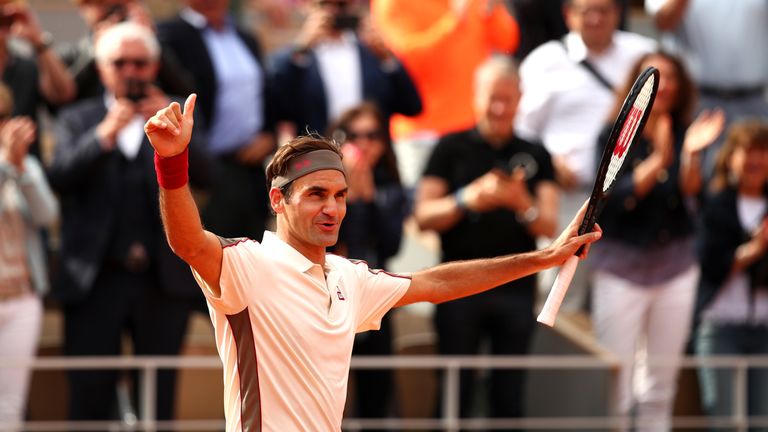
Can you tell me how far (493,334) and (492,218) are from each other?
2.11 ft

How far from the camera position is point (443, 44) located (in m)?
9.72

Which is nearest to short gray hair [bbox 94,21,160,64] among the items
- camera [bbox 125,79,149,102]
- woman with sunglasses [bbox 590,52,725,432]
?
camera [bbox 125,79,149,102]

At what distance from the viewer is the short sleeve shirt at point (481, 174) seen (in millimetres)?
8031

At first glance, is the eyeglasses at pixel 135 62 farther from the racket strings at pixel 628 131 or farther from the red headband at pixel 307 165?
the racket strings at pixel 628 131

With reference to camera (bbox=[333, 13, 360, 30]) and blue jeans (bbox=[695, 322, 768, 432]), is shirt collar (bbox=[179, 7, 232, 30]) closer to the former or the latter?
camera (bbox=[333, 13, 360, 30])

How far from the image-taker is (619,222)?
8.38 metres

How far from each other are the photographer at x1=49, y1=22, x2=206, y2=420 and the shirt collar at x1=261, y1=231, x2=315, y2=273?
318cm

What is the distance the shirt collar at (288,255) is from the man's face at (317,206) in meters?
0.06

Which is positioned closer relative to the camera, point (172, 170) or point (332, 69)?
point (172, 170)

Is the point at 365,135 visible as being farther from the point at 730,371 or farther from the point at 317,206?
the point at 317,206

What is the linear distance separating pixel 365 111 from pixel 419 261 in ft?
6.58

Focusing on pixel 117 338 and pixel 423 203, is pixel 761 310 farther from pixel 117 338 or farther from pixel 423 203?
pixel 117 338

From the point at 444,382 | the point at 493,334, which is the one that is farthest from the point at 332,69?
the point at 444,382

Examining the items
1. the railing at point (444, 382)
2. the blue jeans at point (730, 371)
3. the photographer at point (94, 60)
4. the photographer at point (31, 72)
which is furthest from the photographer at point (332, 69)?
the blue jeans at point (730, 371)
